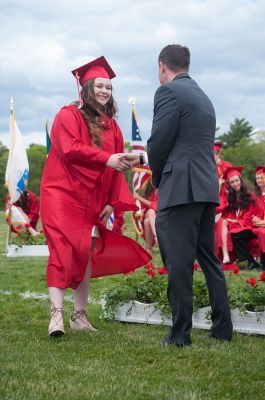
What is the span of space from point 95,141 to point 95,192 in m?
0.41

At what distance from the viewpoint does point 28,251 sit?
13.3m

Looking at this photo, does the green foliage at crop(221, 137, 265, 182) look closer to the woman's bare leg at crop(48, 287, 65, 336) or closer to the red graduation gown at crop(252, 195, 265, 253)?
the red graduation gown at crop(252, 195, 265, 253)

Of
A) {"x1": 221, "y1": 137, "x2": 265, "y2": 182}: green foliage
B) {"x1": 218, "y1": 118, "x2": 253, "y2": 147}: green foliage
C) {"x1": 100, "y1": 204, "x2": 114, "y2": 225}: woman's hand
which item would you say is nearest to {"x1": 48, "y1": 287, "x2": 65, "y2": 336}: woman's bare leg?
{"x1": 100, "y1": 204, "x2": 114, "y2": 225}: woman's hand

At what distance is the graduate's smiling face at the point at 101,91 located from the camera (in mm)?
5723

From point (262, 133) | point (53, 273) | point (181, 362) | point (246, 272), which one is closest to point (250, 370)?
point (181, 362)

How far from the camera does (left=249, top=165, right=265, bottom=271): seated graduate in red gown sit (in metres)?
10.8

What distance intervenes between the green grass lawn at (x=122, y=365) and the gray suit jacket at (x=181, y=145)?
41.8 inches

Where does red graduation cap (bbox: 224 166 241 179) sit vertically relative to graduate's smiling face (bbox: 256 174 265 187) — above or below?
above

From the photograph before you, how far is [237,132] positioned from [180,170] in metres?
89.4

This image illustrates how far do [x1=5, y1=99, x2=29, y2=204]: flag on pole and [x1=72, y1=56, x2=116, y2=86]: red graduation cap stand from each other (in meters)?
7.82

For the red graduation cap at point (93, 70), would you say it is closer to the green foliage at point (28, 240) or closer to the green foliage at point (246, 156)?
the green foliage at point (28, 240)

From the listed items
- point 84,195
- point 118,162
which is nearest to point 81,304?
point 84,195

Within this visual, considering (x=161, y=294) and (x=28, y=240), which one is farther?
(x=28, y=240)

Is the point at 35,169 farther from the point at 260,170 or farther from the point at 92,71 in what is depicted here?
the point at 92,71
